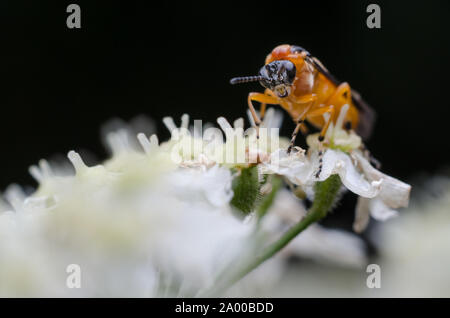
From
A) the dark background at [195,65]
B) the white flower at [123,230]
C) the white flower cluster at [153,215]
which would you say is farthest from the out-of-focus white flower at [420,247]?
the dark background at [195,65]

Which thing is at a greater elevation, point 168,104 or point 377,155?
point 168,104

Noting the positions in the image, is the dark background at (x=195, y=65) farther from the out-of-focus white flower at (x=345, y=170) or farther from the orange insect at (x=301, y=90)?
the out-of-focus white flower at (x=345, y=170)

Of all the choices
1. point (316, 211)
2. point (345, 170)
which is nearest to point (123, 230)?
point (316, 211)

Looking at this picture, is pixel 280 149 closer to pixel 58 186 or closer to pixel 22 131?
pixel 58 186

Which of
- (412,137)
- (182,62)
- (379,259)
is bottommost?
(379,259)

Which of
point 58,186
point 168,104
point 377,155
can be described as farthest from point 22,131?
point 58,186

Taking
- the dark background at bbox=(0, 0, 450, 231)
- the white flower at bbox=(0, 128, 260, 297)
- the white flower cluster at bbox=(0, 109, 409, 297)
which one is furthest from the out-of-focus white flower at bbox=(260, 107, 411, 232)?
the dark background at bbox=(0, 0, 450, 231)

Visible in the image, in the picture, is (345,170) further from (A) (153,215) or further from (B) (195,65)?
(B) (195,65)
